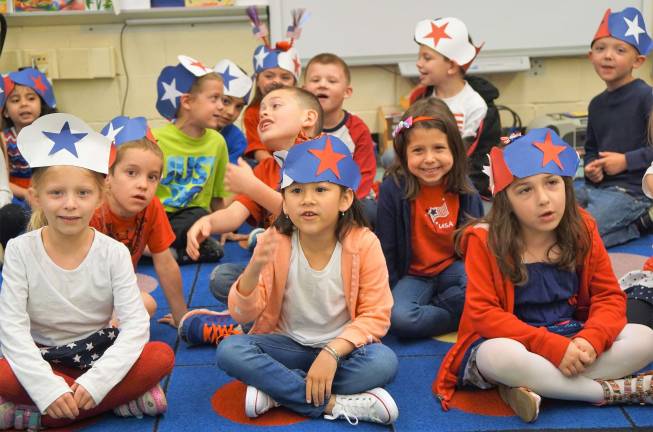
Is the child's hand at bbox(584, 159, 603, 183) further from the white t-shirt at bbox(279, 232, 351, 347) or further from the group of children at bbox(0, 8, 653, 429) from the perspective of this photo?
the white t-shirt at bbox(279, 232, 351, 347)

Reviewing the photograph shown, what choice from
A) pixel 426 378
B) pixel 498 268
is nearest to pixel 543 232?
pixel 498 268

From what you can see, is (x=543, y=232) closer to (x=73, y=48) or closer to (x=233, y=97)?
(x=233, y=97)

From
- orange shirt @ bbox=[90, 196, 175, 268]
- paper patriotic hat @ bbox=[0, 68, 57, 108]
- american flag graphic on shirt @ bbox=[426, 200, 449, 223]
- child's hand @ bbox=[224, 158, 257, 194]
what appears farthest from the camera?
paper patriotic hat @ bbox=[0, 68, 57, 108]

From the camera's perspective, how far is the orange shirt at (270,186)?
2.70 meters

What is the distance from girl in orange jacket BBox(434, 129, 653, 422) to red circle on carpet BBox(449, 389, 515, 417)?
0.07 feet

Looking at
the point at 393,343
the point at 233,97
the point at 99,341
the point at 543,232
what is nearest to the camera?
the point at 99,341

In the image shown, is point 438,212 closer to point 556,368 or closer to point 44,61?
point 556,368

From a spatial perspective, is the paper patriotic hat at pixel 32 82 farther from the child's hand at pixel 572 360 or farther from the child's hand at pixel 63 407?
the child's hand at pixel 572 360

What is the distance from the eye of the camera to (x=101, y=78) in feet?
15.2

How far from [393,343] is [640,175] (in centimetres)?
159

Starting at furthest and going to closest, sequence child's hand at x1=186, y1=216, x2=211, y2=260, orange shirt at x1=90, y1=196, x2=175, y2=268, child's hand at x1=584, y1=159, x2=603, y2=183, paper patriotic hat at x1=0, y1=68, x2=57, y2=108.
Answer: paper patriotic hat at x1=0, y1=68, x2=57, y2=108, child's hand at x1=584, y1=159, x2=603, y2=183, orange shirt at x1=90, y1=196, x2=175, y2=268, child's hand at x1=186, y1=216, x2=211, y2=260

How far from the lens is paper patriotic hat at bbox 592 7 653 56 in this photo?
3.38 metres

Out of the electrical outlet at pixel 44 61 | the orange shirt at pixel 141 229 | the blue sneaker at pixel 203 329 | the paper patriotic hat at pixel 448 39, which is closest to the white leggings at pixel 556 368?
the blue sneaker at pixel 203 329

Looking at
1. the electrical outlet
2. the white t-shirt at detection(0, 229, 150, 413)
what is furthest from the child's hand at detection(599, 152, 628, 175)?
the electrical outlet
